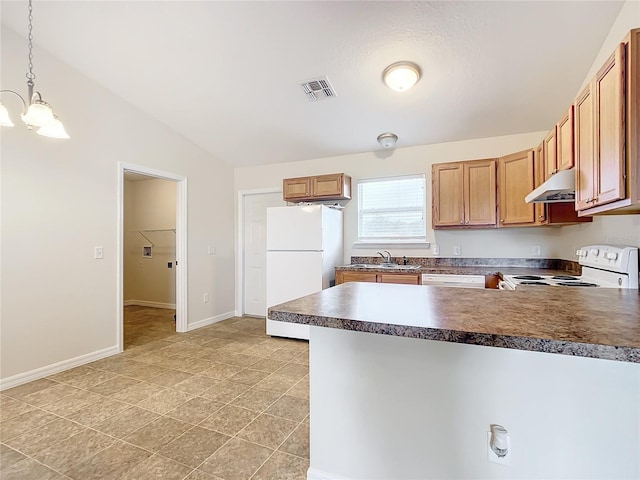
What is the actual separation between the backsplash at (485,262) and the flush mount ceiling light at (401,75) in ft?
6.82

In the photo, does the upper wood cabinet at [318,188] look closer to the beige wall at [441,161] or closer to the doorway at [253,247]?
the beige wall at [441,161]

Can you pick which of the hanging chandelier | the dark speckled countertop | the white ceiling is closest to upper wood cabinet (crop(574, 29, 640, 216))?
the dark speckled countertop

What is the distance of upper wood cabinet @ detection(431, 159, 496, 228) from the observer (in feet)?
10.7

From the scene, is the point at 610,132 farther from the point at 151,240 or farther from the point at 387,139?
the point at 151,240

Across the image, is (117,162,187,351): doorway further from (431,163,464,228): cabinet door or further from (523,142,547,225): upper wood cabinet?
(523,142,547,225): upper wood cabinet

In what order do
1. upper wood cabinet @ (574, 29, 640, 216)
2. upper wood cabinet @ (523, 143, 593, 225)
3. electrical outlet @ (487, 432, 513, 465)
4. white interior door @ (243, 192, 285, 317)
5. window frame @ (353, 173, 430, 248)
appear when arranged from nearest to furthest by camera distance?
electrical outlet @ (487, 432, 513, 465), upper wood cabinet @ (574, 29, 640, 216), upper wood cabinet @ (523, 143, 593, 225), window frame @ (353, 173, 430, 248), white interior door @ (243, 192, 285, 317)

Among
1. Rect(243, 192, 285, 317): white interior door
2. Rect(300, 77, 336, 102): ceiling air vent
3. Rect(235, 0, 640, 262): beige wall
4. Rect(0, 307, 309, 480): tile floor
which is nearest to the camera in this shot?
Rect(0, 307, 309, 480): tile floor

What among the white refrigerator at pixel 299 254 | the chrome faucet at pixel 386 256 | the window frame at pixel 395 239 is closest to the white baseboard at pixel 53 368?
the white refrigerator at pixel 299 254

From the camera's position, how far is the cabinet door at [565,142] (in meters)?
2.07

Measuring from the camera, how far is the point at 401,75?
2551 mm

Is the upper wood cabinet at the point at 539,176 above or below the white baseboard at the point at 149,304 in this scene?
above

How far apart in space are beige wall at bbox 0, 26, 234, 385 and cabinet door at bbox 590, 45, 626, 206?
4.13 m

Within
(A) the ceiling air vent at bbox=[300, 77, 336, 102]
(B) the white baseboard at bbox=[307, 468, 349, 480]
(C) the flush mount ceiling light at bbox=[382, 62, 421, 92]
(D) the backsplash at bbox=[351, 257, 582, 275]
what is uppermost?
(A) the ceiling air vent at bbox=[300, 77, 336, 102]

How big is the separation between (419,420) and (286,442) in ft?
3.16
